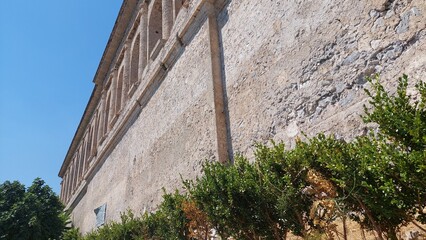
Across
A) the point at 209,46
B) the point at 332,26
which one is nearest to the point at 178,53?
the point at 209,46

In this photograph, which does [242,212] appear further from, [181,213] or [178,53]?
[178,53]

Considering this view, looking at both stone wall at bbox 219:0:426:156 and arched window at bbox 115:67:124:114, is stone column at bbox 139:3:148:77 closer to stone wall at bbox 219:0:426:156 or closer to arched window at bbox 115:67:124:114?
arched window at bbox 115:67:124:114

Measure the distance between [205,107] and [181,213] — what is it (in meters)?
2.35

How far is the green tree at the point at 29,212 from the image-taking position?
34.3 feet

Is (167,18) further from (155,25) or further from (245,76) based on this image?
(245,76)

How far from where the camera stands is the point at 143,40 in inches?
432

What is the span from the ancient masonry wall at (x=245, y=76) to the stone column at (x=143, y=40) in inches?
2.5

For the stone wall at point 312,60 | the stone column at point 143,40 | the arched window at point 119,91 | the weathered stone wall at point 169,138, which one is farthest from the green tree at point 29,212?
the stone wall at point 312,60

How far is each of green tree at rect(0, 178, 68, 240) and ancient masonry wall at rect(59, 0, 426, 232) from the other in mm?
1899

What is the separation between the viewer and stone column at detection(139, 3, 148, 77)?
417 inches

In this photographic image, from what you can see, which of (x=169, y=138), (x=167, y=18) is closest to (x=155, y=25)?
(x=167, y=18)

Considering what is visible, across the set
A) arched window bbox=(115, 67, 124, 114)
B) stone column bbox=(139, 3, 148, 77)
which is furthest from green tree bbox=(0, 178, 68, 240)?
stone column bbox=(139, 3, 148, 77)

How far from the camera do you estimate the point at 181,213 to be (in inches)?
159

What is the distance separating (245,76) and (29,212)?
8989 millimetres
